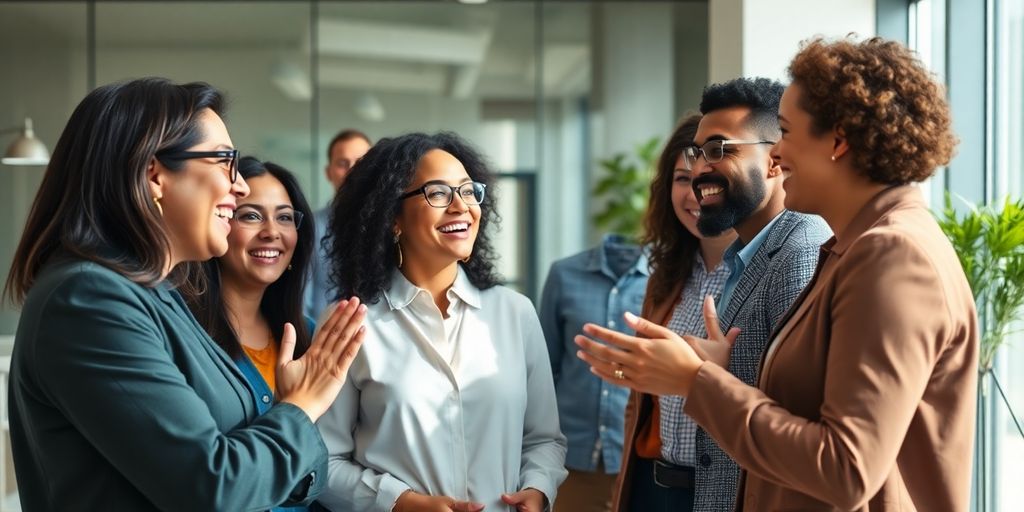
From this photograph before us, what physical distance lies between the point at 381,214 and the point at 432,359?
1.23 ft

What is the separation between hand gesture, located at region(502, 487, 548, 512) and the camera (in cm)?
230

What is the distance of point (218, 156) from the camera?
5.75ft

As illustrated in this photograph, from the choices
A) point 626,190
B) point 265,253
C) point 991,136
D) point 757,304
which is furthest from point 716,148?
point 626,190

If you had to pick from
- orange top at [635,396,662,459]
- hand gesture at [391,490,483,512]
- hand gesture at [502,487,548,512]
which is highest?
orange top at [635,396,662,459]

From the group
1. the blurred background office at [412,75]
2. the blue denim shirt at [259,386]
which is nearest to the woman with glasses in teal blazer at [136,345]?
the blue denim shirt at [259,386]

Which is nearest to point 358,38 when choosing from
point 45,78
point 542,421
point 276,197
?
point 45,78

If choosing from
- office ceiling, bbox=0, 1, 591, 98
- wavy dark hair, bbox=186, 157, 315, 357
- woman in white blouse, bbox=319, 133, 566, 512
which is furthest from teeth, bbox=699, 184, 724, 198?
office ceiling, bbox=0, 1, 591, 98

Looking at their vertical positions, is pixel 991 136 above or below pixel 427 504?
above

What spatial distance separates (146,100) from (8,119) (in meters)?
7.00

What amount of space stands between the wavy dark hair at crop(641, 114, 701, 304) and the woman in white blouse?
50 cm

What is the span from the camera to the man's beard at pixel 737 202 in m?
2.36

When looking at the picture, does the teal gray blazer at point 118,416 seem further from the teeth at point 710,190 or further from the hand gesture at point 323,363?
the teeth at point 710,190

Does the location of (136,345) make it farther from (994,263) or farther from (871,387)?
(994,263)

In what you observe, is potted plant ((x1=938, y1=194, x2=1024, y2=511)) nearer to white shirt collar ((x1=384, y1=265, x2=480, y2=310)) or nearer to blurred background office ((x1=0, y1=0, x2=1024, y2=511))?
white shirt collar ((x1=384, y1=265, x2=480, y2=310))
